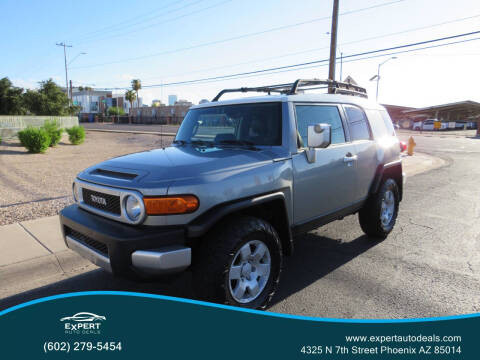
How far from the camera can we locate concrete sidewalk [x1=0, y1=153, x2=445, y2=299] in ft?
13.0

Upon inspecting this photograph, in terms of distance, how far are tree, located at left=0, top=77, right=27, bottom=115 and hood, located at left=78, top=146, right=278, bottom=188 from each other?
130 feet

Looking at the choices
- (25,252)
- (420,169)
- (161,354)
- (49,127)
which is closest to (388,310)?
(161,354)

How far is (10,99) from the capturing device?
1442 inches

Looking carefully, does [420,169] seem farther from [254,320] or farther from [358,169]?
[254,320]

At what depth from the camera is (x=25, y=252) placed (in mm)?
4504

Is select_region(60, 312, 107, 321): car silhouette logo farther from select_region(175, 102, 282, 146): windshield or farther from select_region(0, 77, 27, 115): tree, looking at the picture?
→ select_region(0, 77, 27, 115): tree

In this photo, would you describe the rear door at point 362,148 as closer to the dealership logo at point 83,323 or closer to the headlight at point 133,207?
the headlight at point 133,207

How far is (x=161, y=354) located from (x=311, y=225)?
2.05m

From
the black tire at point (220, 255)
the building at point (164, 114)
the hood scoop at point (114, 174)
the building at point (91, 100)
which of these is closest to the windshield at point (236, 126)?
the black tire at point (220, 255)

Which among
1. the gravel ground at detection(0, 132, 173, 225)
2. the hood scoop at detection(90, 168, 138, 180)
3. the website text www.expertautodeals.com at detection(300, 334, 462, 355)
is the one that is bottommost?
the gravel ground at detection(0, 132, 173, 225)

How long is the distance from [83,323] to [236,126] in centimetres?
235

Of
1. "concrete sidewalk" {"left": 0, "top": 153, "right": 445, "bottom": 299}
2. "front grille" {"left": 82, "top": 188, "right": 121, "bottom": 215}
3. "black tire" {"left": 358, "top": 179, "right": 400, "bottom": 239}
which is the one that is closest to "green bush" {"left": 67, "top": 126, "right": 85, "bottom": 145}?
"concrete sidewalk" {"left": 0, "top": 153, "right": 445, "bottom": 299}

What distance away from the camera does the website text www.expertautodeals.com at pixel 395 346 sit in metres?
2.38

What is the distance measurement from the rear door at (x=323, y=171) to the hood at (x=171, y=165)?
1.49 ft
